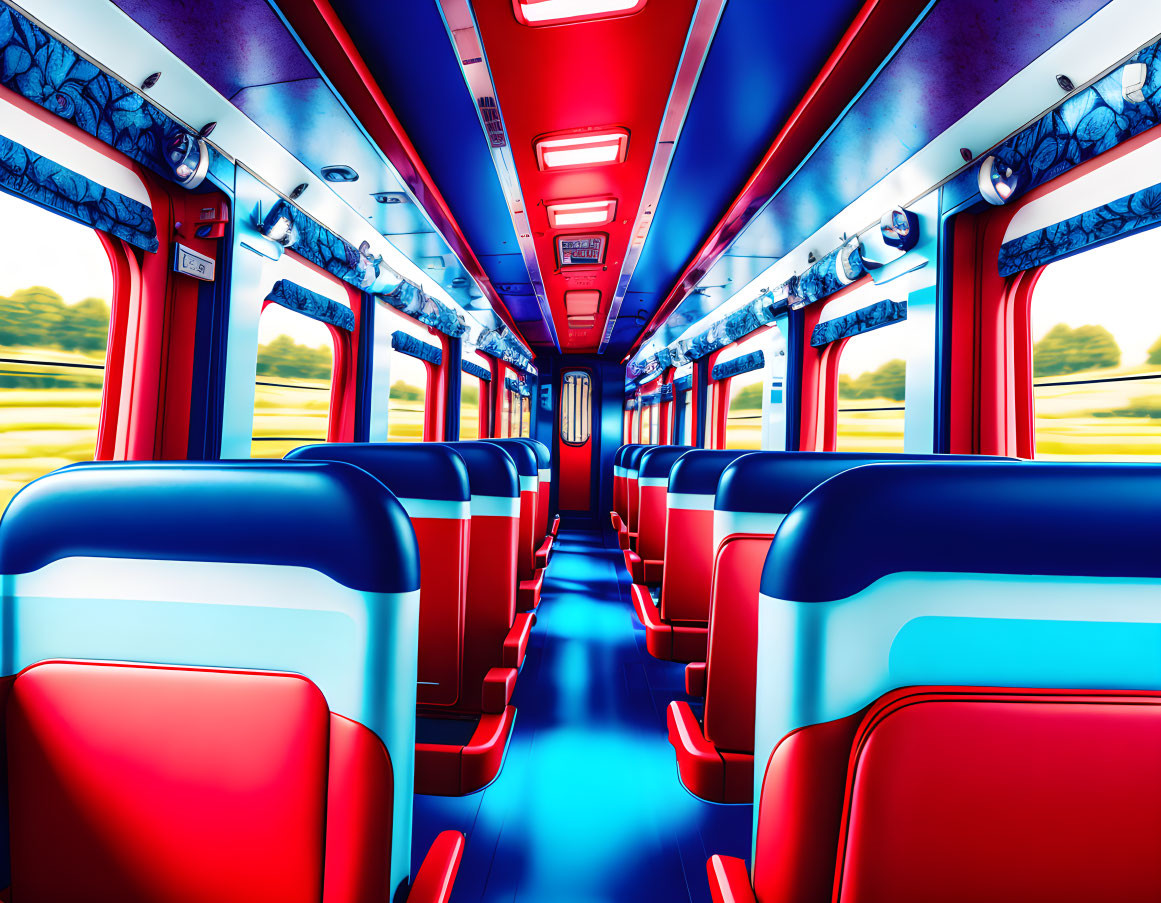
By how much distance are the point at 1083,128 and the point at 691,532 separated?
7.06 ft

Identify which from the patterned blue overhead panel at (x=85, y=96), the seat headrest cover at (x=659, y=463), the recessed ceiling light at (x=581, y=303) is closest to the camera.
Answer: the patterned blue overhead panel at (x=85, y=96)

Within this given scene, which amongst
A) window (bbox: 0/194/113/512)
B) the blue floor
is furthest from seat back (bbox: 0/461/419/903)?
window (bbox: 0/194/113/512)

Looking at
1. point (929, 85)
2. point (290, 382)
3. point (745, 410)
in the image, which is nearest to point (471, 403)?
point (745, 410)

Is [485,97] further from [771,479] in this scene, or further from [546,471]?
[546,471]

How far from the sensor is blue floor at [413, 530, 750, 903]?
1.67m

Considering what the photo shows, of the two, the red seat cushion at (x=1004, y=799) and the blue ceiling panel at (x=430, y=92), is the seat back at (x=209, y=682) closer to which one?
the red seat cushion at (x=1004, y=799)

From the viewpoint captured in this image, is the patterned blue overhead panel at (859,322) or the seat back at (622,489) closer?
the patterned blue overhead panel at (859,322)

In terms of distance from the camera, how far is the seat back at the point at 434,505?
5.53ft

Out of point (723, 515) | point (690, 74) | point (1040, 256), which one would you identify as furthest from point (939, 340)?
point (723, 515)

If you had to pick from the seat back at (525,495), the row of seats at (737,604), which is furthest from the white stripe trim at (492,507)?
the seat back at (525,495)

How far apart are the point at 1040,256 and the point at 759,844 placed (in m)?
2.77

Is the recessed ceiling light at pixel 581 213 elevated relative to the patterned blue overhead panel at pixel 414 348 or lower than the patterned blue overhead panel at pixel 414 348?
elevated

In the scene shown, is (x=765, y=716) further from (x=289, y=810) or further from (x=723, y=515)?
(x=723, y=515)

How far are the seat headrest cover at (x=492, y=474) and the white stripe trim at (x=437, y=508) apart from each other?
36 centimetres
